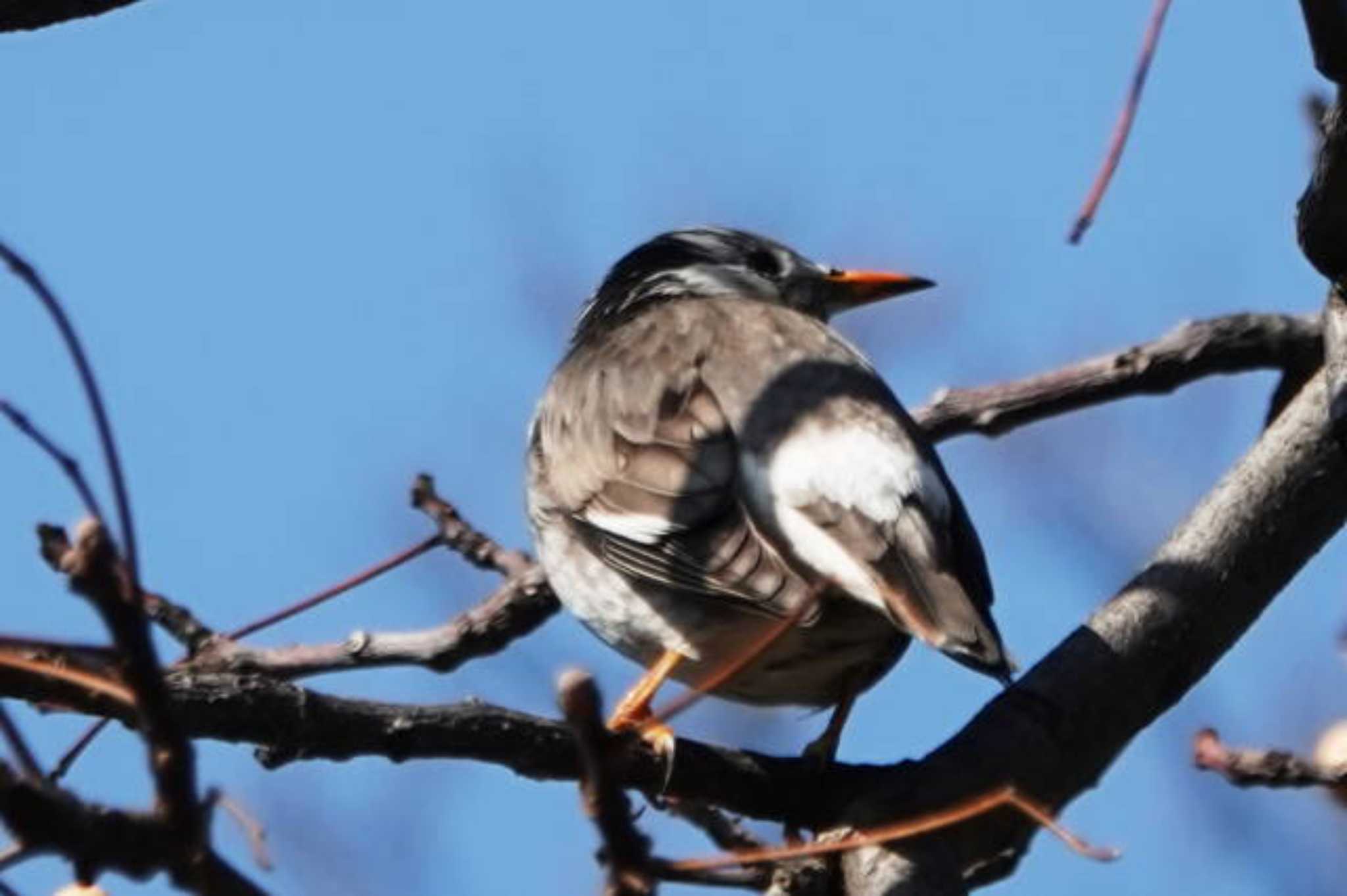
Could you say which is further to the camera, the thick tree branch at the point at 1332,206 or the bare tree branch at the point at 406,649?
the bare tree branch at the point at 406,649

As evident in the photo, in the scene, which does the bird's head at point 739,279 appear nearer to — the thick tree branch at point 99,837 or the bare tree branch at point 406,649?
the bare tree branch at point 406,649

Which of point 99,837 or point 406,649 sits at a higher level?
point 406,649

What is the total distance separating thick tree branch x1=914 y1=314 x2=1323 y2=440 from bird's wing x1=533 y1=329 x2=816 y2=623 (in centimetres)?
61

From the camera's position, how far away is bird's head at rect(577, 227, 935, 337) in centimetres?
704

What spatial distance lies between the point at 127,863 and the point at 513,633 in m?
3.56

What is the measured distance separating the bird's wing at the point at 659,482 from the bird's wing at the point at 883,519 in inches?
3.4

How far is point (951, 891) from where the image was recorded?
3994mm

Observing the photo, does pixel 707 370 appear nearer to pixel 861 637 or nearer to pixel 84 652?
pixel 861 637

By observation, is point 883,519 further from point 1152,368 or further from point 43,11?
point 43,11

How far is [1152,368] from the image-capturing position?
5.64 m

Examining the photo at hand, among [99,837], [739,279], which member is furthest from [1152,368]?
[99,837]

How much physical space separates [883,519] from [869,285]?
7.38 feet

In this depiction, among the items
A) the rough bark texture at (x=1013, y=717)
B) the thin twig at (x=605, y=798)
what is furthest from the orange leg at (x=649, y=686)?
the thin twig at (x=605, y=798)

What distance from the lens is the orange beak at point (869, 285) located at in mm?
7023
